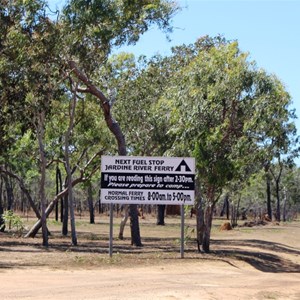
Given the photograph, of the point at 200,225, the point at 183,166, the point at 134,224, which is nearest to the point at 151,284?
the point at 183,166

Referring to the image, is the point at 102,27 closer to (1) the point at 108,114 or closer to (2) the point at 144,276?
(1) the point at 108,114

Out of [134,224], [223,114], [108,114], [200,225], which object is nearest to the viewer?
[223,114]

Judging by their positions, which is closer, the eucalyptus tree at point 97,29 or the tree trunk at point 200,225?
the eucalyptus tree at point 97,29

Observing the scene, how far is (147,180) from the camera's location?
66.9 ft

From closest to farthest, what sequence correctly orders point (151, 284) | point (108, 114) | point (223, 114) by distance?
1. point (151, 284)
2. point (223, 114)
3. point (108, 114)

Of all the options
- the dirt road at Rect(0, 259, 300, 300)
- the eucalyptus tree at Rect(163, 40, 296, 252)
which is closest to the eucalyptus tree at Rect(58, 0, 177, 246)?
the eucalyptus tree at Rect(163, 40, 296, 252)

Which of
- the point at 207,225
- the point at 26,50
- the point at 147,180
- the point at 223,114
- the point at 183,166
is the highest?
the point at 26,50

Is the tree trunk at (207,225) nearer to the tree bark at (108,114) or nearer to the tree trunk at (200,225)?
the tree trunk at (200,225)

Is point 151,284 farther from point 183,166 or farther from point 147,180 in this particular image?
point 183,166

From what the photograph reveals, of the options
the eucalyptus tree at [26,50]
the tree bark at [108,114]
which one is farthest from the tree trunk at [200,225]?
the eucalyptus tree at [26,50]

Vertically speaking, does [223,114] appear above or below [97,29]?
below

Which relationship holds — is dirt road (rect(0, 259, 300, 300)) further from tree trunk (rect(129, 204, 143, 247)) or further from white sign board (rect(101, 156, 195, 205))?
tree trunk (rect(129, 204, 143, 247))

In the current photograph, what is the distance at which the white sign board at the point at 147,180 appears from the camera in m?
20.2

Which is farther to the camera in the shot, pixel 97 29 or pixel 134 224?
pixel 134 224
